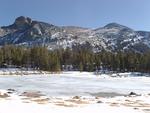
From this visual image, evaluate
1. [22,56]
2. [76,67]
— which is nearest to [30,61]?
[22,56]

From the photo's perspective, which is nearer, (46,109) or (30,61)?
(46,109)

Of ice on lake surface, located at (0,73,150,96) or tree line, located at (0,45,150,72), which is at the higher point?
tree line, located at (0,45,150,72)

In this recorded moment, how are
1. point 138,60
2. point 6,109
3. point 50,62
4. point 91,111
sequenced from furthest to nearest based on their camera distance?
point 138,60 < point 50,62 < point 91,111 < point 6,109

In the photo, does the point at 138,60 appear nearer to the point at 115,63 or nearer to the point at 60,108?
the point at 115,63

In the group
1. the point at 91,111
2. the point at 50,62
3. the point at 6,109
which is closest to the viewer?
the point at 6,109

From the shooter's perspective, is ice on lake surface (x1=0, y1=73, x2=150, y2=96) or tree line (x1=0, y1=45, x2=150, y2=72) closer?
ice on lake surface (x1=0, y1=73, x2=150, y2=96)

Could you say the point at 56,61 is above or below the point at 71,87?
above

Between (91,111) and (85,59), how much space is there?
6258 inches

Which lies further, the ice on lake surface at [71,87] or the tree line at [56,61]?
the tree line at [56,61]

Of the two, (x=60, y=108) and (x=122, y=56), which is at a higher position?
(x=122, y=56)

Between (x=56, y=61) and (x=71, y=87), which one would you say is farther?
(x=56, y=61)

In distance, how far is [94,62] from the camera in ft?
646

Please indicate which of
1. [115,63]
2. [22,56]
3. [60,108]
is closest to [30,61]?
[22,56]

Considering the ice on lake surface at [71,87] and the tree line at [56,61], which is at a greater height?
the tree line at [56,61]
